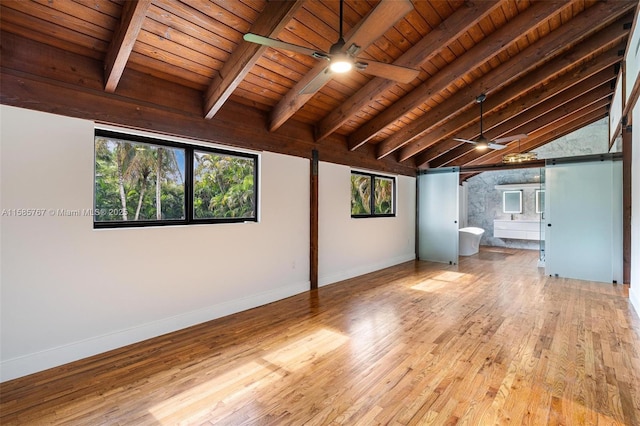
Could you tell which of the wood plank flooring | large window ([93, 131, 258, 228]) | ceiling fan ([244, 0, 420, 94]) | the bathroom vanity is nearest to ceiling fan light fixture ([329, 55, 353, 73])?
ceiling fan ([244, 0, 420, 94])

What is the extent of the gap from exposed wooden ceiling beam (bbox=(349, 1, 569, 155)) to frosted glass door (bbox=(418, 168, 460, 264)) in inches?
113

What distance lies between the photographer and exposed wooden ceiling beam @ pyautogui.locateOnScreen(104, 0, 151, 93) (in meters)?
2.23

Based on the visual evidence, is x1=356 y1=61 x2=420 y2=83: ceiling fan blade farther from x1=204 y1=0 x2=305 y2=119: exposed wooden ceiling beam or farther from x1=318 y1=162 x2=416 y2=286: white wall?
x1=318 y1=162 x2=416 y2=286: white wall

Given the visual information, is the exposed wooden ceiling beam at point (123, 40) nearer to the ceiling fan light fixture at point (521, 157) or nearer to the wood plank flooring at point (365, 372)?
the wood plank flooring at point (365, 372)

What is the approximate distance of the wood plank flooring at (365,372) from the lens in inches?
80.0

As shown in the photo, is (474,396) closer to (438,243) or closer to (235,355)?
(235,355)

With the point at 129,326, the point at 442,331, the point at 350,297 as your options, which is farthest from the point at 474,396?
the point at 129,326

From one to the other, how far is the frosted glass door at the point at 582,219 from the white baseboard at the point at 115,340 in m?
5.57

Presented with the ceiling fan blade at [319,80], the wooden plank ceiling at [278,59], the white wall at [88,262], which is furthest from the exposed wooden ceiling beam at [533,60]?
the ceiling fan blade at [319,80]

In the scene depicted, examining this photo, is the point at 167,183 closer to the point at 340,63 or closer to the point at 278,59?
the point at 278,59

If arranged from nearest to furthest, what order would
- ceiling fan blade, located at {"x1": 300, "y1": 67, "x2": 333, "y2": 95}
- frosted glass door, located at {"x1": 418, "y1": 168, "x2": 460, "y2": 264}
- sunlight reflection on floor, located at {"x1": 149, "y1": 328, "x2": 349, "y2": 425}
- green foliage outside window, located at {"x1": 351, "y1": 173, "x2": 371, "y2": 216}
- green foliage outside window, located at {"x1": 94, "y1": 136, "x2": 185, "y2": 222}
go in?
1. sunlight reflection on floor, located at {"x1": 149, "y1": 328, "x2": 349, "y2": 425}
2. ceiling fan blade, located at {"x1": 300, "y1": 67, "x2": 333, "y2": 95}
3. green foliage outside window, located at {"x1": 94, "y1": 136, "x2": 185, "y2": 222}
4. green foliage outside window, located at {"x1": 351, "y1": 173, "x2": 371, "y2": 216}
5. frosted glass door, located at {"x1": 418, "y1": 168, "x2": 460, "y2": 264}

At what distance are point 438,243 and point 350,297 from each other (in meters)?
3.80

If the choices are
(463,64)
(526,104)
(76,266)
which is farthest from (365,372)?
(526,104)

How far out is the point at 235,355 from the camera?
9.27ft
